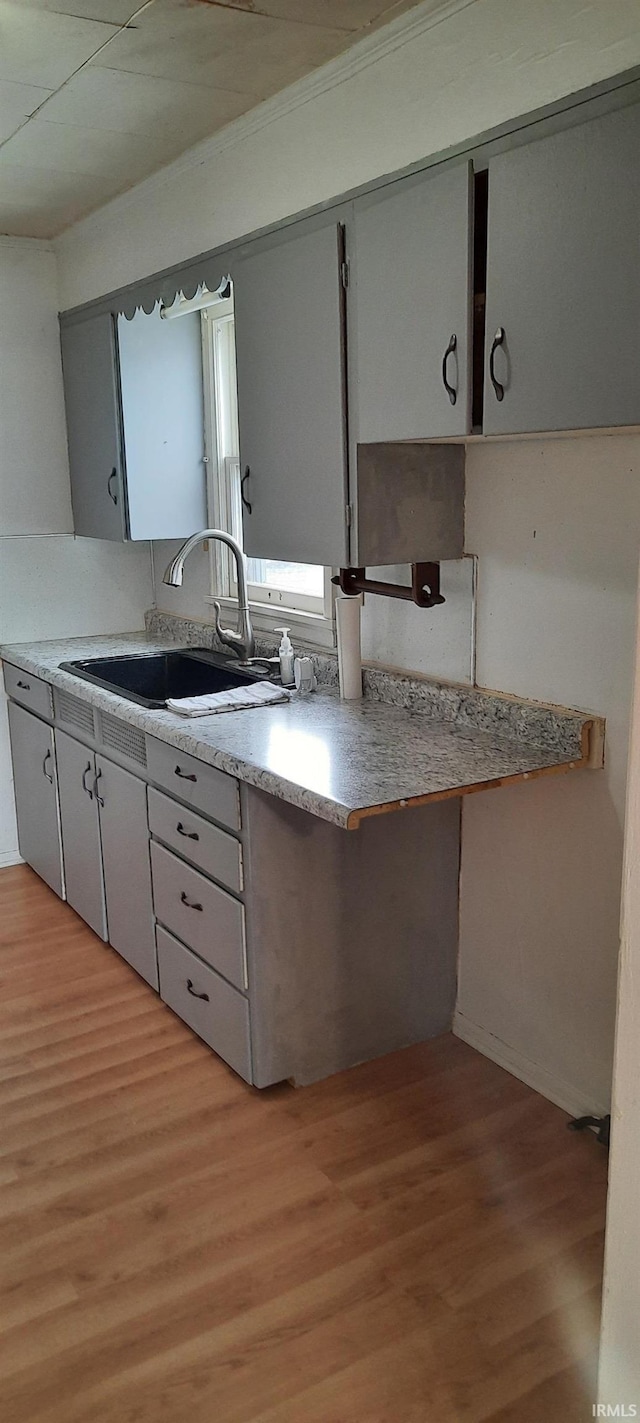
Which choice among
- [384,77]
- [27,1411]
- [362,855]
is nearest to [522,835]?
[362,855]

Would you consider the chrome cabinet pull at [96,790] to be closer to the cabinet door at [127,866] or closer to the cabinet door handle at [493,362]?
the cabinet door at [127,866]

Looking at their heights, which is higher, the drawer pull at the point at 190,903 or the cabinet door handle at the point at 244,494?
the cabinet door handle at the point at 244,494

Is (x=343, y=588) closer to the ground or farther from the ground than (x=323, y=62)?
closer to the ground

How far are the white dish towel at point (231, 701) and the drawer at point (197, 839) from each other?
242mm

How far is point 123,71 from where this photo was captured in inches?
95.2

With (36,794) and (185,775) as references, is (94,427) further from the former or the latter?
(185,775)

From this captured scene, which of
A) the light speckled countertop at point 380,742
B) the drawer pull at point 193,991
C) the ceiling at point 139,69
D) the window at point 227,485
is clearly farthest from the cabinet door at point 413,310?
the drawer pull at point 193,991

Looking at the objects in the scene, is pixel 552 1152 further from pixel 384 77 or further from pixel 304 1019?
pixel 384 77

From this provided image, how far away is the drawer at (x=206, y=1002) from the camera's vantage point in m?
Answer: 2.56

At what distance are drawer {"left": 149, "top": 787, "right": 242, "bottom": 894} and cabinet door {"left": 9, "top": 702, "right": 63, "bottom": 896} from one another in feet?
3.00

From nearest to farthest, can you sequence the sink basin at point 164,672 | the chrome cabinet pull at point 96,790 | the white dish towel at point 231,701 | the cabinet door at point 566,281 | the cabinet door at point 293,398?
the cabinet door at point 566,281 < the cabinet door at point 293,398 < the white dish towel at point 231,701 < the chrome cabinet pull at point 96,790 < the sink basin at point 164,672

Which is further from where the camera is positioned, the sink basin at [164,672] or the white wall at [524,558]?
the sink basin at [164,672]

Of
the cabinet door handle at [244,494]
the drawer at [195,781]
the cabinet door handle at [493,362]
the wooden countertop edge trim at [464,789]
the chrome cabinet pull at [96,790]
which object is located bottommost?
the chrome cabinet pull at [96,790]

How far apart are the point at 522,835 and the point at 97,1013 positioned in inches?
54.1
